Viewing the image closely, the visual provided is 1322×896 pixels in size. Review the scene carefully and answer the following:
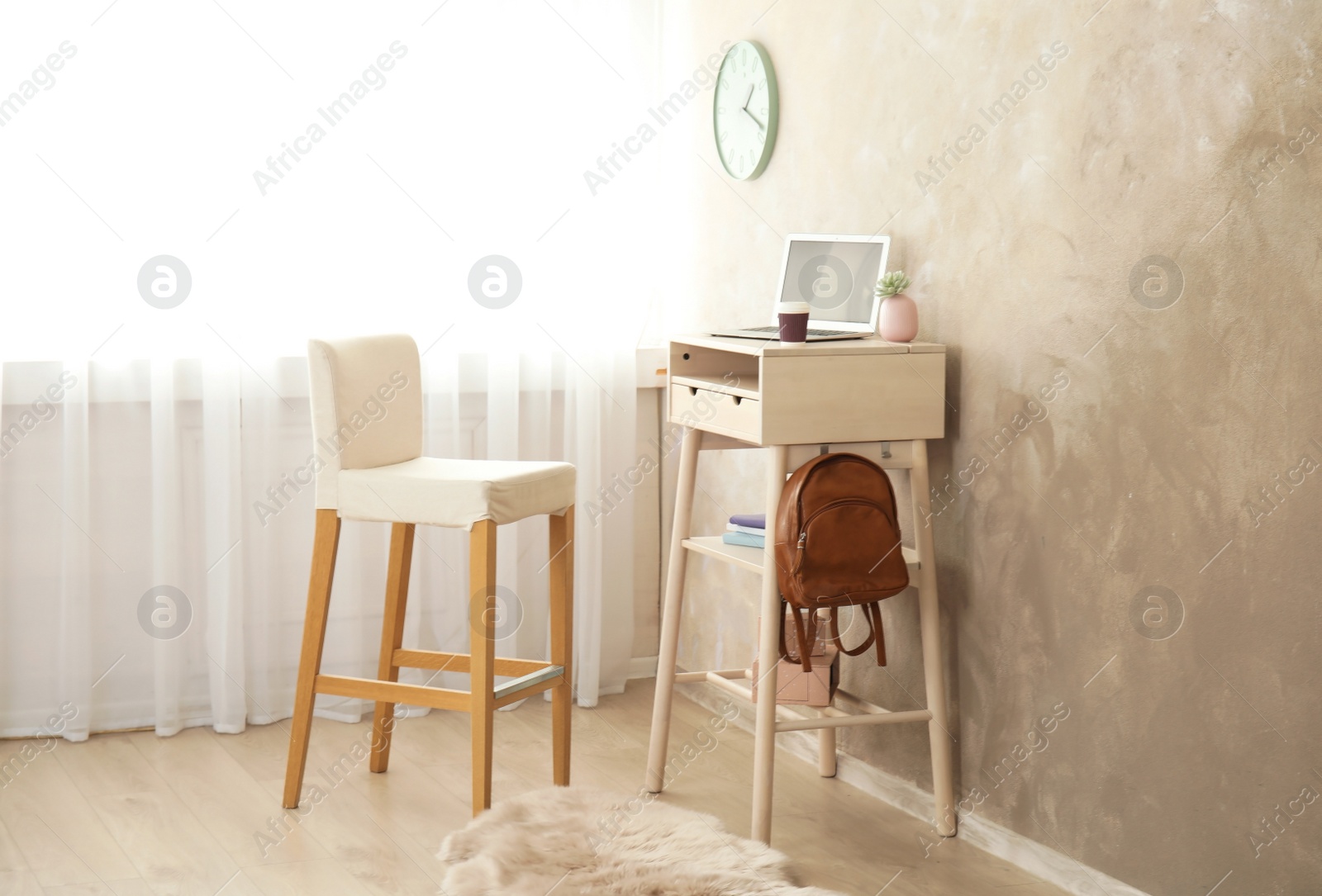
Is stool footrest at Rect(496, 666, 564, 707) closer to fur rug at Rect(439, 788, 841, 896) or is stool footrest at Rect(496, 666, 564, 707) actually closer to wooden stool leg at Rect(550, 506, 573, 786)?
wooden stool leg at Rect(550, 506, 573, 786)

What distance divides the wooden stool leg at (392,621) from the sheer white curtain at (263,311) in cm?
40

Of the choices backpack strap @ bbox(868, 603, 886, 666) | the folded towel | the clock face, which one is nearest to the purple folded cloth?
the folded towel

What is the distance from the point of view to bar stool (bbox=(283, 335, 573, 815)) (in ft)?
8.13

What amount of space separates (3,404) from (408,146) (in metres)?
1.14

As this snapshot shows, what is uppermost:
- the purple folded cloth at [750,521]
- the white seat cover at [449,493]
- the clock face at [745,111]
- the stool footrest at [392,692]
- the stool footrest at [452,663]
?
the clock face at [745,111]

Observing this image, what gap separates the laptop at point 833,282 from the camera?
8.66 feet

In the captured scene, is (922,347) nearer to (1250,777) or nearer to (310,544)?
(1250,777)

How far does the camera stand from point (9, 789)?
276cm

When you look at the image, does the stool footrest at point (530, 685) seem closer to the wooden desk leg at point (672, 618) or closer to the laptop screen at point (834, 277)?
the wooden desk leg at point (672, 618)

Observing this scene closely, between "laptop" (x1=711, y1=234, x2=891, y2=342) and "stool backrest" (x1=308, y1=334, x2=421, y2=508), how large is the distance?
2.28 feet

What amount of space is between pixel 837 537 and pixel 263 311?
1615 millimetres

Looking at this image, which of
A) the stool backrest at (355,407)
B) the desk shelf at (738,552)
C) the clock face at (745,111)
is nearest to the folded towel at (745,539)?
the desk shelf at (738,552)

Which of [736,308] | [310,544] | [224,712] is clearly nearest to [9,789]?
[224,712]

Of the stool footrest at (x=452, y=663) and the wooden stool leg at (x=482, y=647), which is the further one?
the stool footrest at (x=452, y=663)
